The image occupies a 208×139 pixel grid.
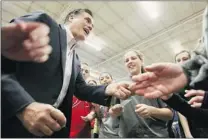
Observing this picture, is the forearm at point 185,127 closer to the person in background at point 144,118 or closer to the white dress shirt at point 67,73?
the person in background at point 144,118

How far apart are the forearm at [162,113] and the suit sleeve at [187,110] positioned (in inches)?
12.2

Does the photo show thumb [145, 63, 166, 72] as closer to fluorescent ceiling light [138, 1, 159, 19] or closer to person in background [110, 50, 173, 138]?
person in background [110, 50, 173, 138]

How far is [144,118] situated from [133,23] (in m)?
4.02

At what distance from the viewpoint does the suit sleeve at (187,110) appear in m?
1.14

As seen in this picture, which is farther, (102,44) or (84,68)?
(102,44)

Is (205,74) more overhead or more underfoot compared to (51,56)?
more underfoot

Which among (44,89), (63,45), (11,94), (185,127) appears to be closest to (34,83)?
(44,89)

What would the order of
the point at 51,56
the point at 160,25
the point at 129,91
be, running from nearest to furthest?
the point at 51,56, the point at 129,91, the point at 160,25

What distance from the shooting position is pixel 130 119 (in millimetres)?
1636

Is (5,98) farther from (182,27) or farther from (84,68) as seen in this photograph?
(182,27)

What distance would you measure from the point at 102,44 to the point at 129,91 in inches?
208

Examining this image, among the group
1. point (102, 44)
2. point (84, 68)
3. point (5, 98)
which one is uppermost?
point (102, 44)

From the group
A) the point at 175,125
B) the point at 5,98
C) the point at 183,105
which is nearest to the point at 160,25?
the point at 175,125

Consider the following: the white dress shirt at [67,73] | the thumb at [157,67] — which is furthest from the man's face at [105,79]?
the thumb at [157,67]
